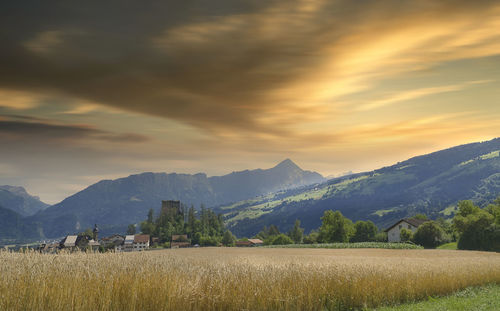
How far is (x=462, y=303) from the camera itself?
18234 millimetres

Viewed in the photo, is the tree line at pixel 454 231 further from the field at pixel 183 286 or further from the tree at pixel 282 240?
the field at pixel 183 286

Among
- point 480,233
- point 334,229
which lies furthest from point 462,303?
point 334,229

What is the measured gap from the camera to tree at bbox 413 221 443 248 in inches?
3642

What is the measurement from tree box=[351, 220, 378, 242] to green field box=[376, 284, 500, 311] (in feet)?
351

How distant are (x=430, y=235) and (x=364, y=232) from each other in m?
37.1

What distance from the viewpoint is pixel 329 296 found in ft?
55.9

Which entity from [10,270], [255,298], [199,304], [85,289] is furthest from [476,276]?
[10,270]

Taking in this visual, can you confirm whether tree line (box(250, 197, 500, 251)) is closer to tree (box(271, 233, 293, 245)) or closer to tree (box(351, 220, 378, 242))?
tree (box(351, 220, 378, 242))

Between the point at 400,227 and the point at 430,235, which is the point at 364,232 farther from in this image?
the point at 430,235

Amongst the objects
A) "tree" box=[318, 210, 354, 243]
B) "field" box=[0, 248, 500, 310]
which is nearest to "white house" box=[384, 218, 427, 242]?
"tree" box=[318, 210, 354, 243]

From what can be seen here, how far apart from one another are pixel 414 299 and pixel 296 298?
886 centimetres

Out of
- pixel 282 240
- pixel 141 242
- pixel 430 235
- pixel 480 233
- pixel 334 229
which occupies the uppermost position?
pixel 480 233

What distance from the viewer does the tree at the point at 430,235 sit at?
92.5 metres

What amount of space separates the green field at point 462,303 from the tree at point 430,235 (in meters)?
78.2
